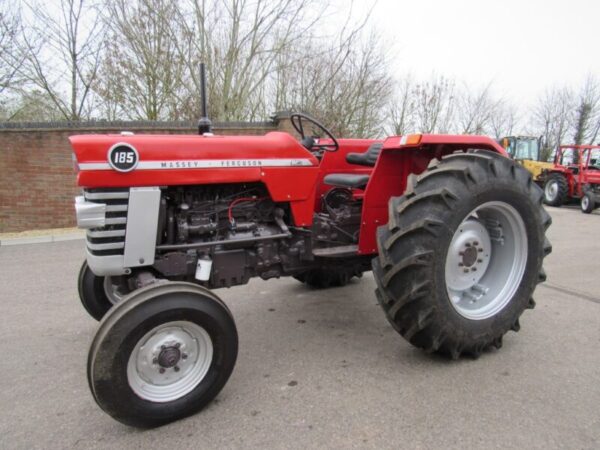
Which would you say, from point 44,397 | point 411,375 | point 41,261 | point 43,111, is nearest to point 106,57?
point 43,111

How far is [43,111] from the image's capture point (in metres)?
11.0

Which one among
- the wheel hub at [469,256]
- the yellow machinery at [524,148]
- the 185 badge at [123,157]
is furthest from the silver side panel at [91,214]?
the yellow machinery at [524,148]

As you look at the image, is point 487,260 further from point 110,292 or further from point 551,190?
point 551,190

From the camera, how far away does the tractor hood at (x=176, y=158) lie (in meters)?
2.10

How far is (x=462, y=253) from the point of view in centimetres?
278

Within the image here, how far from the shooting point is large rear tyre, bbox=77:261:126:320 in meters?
3.02

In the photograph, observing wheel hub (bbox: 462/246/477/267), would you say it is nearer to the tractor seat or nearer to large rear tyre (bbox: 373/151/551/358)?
large rear tyre (bbox: 373/151/551/358)

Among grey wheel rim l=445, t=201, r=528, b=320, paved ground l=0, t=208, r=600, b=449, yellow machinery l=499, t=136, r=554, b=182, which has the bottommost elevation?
paved ground l=0, t=208, r=600, b=449

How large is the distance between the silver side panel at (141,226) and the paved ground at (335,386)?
798mm

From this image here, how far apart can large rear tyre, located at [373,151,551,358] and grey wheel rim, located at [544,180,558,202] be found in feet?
37.0

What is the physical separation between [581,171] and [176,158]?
1297cm

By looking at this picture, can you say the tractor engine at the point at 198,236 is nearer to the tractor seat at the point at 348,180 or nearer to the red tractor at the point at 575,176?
the tractor seat at the point at 348,180

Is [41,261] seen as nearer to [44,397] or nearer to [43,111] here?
[44,397]

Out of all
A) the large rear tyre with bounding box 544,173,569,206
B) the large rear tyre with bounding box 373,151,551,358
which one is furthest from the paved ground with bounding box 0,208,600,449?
the large rear tyre with bounding box 544,173,569,206
